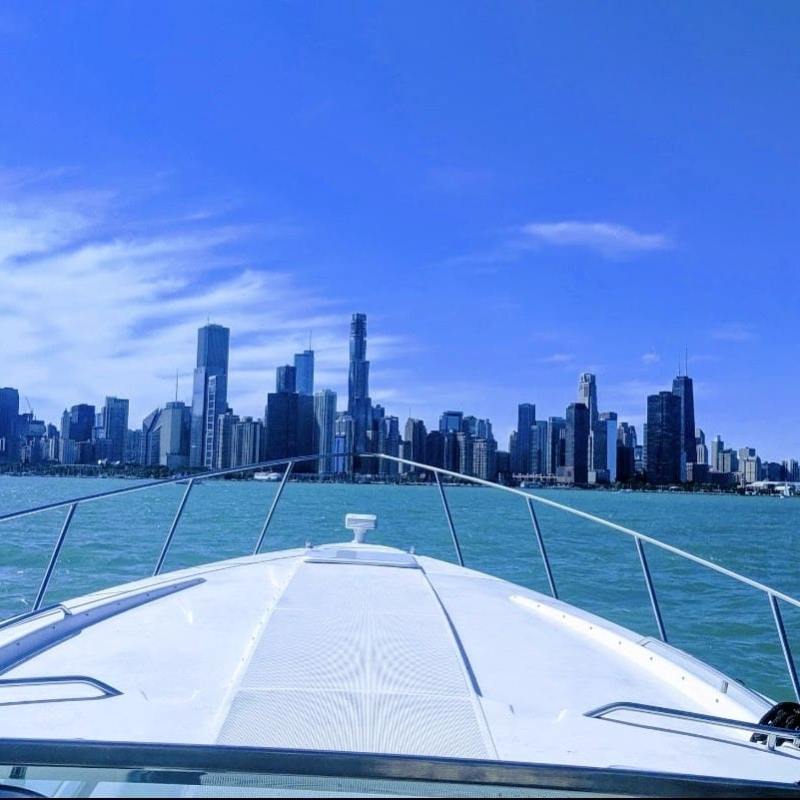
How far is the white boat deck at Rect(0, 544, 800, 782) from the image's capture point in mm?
2246

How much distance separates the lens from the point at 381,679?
2699mm

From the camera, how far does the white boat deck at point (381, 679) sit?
2.25 m

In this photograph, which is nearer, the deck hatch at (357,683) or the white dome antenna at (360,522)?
the deck hatch at (357,683)

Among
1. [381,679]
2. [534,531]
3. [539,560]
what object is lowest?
[539,560]

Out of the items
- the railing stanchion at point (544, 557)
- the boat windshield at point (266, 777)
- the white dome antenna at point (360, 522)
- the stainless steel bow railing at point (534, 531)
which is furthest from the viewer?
the white dome antenna at point (360, 522)

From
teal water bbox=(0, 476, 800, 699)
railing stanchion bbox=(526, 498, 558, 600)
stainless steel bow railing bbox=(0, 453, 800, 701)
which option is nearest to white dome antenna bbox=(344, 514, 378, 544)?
stainless steel bow railing bbox=(0, 453, 800, 701)

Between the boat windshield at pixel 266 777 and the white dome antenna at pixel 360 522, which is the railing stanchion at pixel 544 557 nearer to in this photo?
the white dome antenna at pixel 360 522

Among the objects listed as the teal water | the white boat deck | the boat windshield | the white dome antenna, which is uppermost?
the white dome antenna

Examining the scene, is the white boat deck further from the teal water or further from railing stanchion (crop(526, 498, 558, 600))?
the teal water

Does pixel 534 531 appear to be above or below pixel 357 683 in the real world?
above

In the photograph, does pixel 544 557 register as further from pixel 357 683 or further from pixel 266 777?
pixel 266 777

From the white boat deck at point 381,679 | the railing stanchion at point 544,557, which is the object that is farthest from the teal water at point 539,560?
the white boat deck at point 381,679

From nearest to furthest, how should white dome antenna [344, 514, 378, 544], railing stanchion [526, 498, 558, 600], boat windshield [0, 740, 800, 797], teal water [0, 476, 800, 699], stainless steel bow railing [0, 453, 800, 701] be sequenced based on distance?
boat windshield [0, 740, 800, 797] → stainless steel bow railing [0, 453, 800, 701] → railing stanchion [526, 498, 558, 600] → white dome antenna [344, 514, 378, 544] → teal water [0, 476, 800, 699]

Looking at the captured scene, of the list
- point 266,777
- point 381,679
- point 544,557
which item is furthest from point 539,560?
point 266,777
